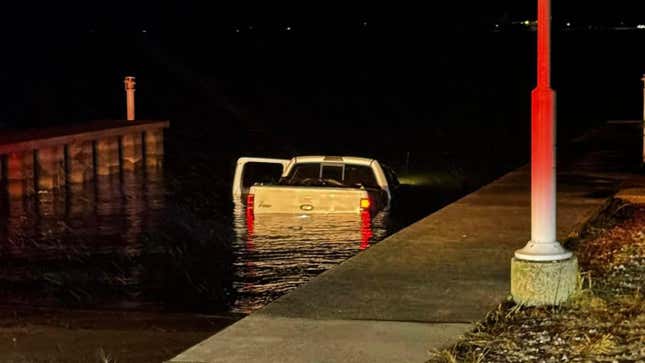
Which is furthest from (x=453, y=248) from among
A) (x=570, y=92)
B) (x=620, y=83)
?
(x=620, y=83)

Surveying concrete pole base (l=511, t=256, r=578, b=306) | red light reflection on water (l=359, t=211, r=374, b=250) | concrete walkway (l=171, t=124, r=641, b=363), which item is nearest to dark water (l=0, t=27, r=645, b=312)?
red light reflection on water (l=359, t=211, r=374, b=250)

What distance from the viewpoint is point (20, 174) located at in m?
28.3

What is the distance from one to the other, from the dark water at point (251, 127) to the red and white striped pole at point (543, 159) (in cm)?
393

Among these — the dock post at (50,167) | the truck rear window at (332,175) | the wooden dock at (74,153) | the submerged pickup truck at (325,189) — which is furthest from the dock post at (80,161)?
the truck rear window at (332,175)

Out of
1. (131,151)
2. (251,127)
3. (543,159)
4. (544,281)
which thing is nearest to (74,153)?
(131,151)

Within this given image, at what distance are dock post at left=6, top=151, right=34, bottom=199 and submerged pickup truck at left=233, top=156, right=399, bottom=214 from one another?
338 inches

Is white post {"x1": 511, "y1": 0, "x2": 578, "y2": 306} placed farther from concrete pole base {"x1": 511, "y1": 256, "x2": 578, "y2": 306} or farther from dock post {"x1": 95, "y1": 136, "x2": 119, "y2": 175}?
dock post {"x1": 95, "y1": 136, "x2": 119, "y2": 175}

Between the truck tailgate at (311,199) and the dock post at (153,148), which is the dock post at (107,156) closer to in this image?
the dock post at (153,148)

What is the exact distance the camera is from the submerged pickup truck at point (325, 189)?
1970 cm

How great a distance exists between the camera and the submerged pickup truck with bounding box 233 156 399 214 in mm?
19703

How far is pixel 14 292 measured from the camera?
1421cm

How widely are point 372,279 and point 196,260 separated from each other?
6.25 metres

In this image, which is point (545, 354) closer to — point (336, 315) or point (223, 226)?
point (336, 315)

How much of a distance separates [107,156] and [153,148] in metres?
3.35
